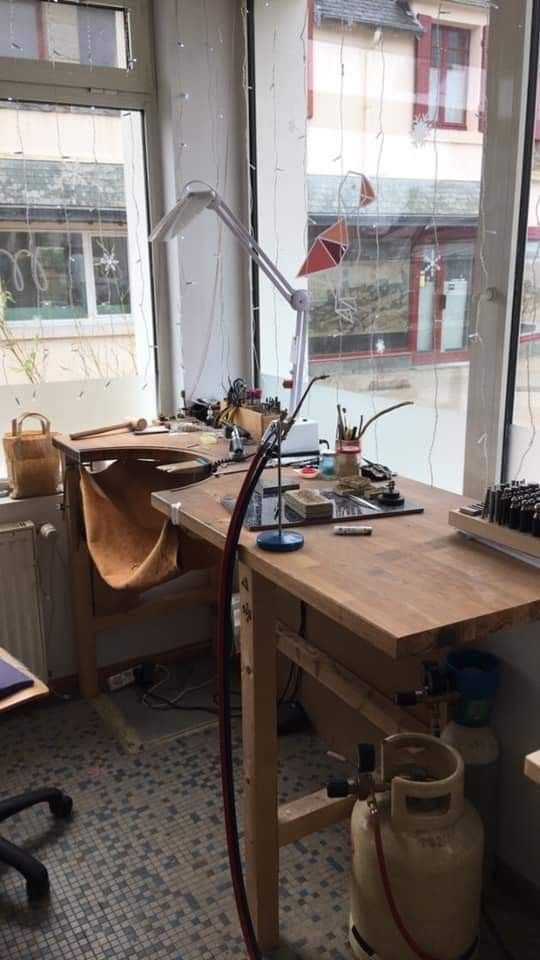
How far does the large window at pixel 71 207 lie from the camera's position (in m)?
2.58

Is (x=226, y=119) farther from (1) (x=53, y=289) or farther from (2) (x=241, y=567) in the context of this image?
(2) (x=241, y=567)

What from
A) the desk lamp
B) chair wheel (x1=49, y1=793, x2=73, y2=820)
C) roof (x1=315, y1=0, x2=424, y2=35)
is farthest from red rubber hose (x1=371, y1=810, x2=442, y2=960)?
roof (x1=315, y1=0, x2=424, y2=35)

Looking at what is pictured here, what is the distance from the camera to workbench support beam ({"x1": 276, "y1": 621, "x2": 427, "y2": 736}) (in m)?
1.70

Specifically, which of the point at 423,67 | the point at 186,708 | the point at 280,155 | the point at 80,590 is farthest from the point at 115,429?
the point at 423,67

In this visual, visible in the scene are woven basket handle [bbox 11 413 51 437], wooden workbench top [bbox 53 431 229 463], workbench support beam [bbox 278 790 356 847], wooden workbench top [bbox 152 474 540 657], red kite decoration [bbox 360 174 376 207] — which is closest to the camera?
wooden workbench top [bbox 152 474 540 657]

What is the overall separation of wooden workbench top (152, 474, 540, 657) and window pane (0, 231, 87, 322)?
132 centimetres

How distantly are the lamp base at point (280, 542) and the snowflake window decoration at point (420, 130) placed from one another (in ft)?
3.73

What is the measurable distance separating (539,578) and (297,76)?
190cm

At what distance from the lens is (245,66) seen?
2736 mm

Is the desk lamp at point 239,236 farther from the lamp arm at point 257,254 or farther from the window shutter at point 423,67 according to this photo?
the window shutter at point 423,67

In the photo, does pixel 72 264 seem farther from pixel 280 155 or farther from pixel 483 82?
pixel 483 82

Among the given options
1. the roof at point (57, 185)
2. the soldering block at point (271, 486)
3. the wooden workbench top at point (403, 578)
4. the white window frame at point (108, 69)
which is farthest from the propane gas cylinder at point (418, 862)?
the white window frame at point (108, 69)

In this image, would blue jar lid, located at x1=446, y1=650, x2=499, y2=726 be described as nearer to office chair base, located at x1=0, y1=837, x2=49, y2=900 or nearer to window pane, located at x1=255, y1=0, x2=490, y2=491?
window pane, located at x1=255, y1=0, x2=490, y2=491

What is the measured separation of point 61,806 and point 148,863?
32cm
